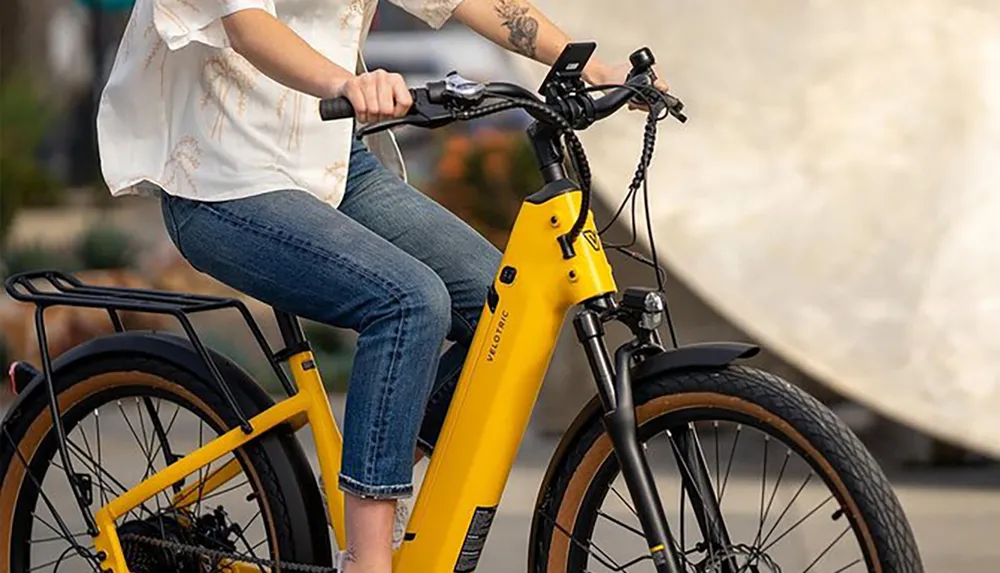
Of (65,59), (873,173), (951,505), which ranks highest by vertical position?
(65,59)

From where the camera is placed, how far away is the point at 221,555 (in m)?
3.66

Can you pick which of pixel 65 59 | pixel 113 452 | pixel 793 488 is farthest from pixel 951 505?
pixel 65 59

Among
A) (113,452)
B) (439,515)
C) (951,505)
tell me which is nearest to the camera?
(439,515)

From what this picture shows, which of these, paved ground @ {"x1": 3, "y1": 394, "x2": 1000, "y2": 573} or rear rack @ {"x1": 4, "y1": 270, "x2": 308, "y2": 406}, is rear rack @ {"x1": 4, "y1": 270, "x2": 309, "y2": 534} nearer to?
rear rack @ {"x1": 4, "y1": 270, "x2": 308, "y2": 406}

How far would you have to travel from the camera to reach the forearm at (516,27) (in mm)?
3633

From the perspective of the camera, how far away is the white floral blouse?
11.2 ft

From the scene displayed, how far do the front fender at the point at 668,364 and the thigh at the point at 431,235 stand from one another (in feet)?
1.07

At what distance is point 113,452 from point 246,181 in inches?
41.0

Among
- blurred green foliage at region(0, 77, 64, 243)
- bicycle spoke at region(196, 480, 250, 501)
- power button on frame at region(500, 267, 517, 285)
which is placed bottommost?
bicycle spoke at region(196, 480, 250, 501)

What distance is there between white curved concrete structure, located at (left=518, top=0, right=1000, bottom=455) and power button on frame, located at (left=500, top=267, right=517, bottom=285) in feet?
9.43

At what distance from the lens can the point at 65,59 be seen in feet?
96.5

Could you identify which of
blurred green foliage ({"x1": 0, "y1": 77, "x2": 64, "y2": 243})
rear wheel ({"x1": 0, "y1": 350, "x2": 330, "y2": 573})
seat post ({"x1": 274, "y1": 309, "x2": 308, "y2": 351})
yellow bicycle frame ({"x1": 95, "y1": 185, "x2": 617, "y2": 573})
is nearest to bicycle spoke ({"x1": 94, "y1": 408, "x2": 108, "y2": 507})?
rear wheel ({"x1": 0, "y1": 350, "x2": 330, "y2": 573})

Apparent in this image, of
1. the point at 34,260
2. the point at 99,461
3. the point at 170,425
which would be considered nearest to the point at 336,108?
the point at 170,425

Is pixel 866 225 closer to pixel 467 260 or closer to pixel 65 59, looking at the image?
pixel 467 260
